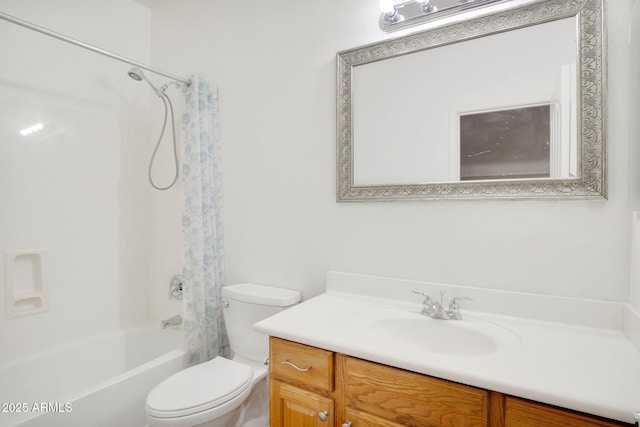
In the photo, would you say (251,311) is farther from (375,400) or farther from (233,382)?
(375,400)

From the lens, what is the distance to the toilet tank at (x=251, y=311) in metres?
1.66

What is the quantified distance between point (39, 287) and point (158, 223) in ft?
2.55

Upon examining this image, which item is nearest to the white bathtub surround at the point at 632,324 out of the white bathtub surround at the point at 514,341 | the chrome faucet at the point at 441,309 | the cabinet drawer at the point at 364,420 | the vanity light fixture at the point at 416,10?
the white bathtub surround at the point at 514,341

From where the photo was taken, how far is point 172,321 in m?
2.19

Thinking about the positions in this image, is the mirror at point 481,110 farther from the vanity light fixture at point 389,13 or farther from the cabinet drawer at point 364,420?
the cabinet drawer at point 364,420

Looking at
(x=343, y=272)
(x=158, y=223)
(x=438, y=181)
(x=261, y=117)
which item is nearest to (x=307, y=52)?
(x=261, y=117)

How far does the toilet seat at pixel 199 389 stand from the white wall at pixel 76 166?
3.34ft

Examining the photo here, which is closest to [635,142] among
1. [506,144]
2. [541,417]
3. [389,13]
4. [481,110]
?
[506,144]

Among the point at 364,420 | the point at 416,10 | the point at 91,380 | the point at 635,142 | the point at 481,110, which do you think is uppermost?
the point at 416,10

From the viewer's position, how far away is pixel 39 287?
186 cm

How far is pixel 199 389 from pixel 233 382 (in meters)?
0.15

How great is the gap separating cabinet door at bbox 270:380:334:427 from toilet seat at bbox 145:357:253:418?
30 cm

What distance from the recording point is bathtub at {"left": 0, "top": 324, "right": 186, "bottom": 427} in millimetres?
1354

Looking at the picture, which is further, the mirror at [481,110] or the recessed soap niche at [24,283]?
the recessed soap niche at [24,283]
